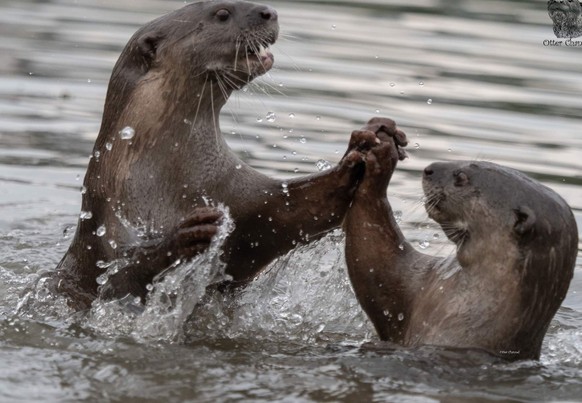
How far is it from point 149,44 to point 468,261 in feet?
4.91

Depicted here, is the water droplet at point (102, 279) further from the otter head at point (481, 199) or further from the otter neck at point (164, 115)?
the otter head at point (481, 199)

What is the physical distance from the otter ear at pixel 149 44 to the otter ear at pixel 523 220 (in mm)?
1537

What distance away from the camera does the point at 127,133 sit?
19.9ft

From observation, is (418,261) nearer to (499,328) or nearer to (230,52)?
(499,328)

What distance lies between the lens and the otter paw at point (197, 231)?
18.3 feet

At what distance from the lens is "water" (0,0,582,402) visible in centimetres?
557

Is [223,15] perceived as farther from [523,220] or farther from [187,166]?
[523,220]

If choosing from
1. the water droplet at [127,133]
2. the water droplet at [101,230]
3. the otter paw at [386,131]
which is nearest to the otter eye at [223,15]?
the water droplet at [127,133]

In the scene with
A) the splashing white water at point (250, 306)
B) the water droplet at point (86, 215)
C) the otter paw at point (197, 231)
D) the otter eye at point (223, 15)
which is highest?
the otter eye at point (223, 15)

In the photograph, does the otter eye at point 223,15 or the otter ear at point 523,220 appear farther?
the otter eye at point 223,15

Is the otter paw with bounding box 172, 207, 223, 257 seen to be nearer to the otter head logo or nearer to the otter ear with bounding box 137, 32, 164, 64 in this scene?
the otter ear with bounding box 137, 32, 164, 64

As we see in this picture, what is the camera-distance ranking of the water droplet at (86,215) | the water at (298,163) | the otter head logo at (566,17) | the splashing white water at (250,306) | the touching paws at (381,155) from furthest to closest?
the otter head logo at (566,17) < the water droplet at (86,215) < the splashing white water at (250,306) < the touching paws at (381,155) < the water at (298,163)

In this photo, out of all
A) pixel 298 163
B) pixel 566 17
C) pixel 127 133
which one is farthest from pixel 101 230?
pixel 566 17

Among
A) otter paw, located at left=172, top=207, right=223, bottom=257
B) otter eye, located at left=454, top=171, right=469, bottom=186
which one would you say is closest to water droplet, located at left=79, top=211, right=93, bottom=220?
otter paw, located at left=172, top=207, right=223, bottom=257
